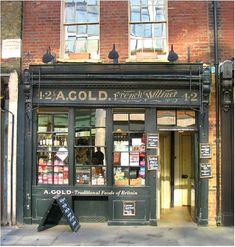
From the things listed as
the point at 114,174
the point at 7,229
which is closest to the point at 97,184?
the point at 114,174

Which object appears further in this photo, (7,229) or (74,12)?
(74,12)

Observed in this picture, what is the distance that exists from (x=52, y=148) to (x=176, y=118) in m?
2.92

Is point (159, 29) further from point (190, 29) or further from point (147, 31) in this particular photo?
point (190, 29)

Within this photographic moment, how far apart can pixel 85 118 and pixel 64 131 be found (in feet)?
1.87

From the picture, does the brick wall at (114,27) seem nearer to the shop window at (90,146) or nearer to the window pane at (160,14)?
the window pane at (160,14)

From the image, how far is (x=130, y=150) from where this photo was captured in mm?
10570

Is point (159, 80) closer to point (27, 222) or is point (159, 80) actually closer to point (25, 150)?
point (25, 150)

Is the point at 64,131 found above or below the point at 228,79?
below

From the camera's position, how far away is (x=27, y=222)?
1052cm

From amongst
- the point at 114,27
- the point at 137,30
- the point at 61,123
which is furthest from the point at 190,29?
the point at 61,123

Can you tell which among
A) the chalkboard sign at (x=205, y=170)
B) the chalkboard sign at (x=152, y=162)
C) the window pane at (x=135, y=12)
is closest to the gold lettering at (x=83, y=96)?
the chalkboard sign at (x=152, y=162)

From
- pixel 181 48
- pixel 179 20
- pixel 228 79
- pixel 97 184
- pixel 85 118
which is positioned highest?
pixel 179 20

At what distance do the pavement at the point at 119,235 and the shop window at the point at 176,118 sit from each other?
2.25 m

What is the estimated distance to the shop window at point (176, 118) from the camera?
34.7ft
